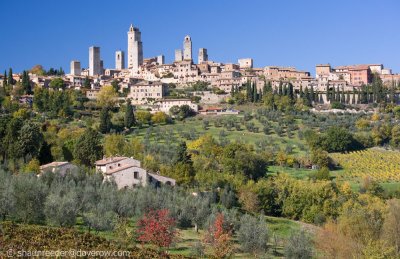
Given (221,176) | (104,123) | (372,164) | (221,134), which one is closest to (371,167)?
(372,164)

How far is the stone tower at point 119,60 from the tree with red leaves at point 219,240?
310 feet

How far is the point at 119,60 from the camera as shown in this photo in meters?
117

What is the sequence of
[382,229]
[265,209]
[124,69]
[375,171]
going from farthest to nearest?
[124,69], [375,171], [265,209], [382,229]

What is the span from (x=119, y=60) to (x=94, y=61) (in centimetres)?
714

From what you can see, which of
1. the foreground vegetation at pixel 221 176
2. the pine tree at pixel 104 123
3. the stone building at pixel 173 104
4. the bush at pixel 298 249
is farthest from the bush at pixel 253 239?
the stone building at pixel 173 104

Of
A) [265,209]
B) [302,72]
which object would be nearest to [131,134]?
[265,209]

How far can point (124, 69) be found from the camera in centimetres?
11244

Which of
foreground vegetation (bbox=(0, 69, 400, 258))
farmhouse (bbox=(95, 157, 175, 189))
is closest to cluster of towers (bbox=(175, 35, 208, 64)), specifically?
foreground vegetation (bbox=(0, 69, 400, 258))

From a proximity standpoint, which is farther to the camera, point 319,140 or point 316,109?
point 316,109

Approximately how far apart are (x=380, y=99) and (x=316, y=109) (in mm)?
9446

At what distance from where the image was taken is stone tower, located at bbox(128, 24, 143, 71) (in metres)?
109

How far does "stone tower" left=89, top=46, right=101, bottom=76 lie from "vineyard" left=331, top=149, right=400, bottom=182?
6437cm

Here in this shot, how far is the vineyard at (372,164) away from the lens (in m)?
47.4

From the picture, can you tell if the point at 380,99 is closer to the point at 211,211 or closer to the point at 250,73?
the point at 250,73
